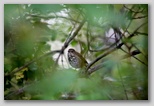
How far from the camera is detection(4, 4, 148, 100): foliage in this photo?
5.56 ft

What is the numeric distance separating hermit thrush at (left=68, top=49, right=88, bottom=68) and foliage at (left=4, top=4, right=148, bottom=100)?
0.03 m

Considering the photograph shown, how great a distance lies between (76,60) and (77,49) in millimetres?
79

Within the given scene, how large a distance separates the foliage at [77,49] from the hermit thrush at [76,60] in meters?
0.03

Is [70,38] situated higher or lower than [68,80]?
higher

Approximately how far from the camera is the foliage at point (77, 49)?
1.69 meters

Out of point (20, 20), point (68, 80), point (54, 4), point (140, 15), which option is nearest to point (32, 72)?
point (68, 80)

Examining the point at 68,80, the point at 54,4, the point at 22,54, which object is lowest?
the point at 68,80

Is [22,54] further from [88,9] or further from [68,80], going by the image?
[88,9]

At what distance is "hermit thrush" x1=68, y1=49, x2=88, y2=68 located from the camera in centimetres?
170

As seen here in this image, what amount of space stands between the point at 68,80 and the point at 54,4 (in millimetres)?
556

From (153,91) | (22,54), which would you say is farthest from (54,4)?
(153,91)

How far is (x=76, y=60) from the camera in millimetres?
1700

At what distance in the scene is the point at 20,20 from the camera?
1711 mm

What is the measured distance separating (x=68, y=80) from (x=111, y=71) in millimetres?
313
